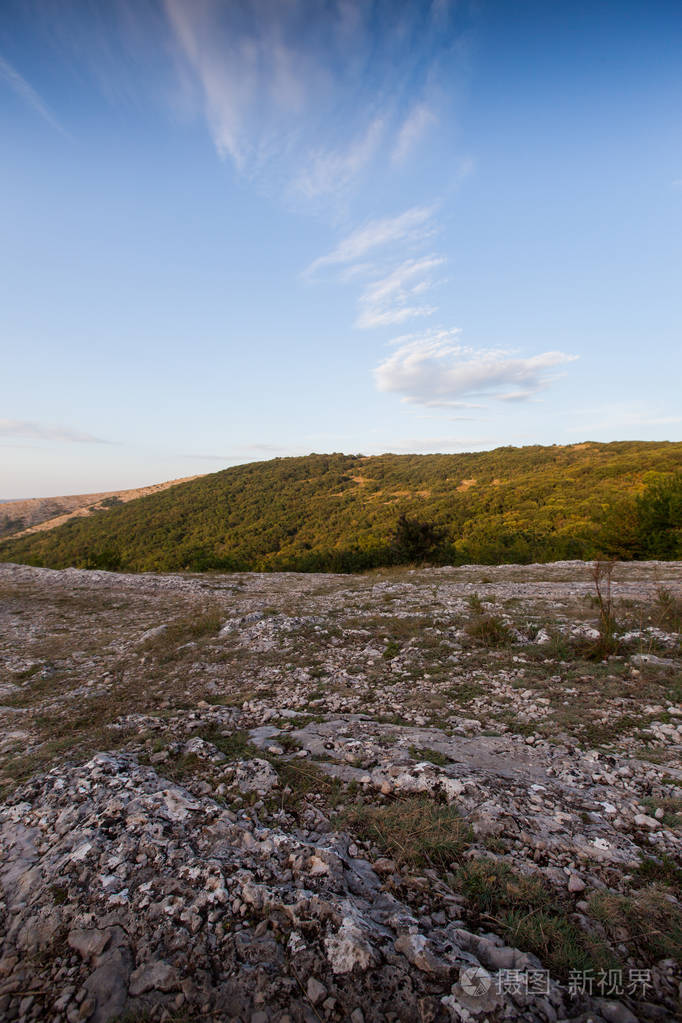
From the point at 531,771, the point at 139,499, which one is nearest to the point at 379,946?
the point at 531,771

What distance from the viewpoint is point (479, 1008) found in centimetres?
150

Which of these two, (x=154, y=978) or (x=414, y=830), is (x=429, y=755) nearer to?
(x=414, y=830)

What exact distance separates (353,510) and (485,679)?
2283 inches

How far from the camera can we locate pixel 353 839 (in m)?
2.45

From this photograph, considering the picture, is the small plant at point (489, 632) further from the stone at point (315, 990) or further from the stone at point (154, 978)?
the stone at point (154, 978)

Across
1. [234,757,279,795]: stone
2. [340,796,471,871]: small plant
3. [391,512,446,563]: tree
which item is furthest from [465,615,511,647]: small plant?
[391,512,446,563]: tree

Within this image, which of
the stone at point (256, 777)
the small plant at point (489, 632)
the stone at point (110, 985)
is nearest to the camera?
the stone at point (110, 985)

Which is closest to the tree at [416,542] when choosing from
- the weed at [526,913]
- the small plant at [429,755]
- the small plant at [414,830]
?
the small plant at [429,755]

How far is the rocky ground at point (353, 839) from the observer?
5.26ft

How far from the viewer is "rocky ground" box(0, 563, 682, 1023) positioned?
1.60 metres

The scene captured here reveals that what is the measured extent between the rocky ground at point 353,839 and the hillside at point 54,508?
8021 cm

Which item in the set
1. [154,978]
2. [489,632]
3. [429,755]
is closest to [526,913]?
[429,755]

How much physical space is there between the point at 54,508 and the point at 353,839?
332 feet

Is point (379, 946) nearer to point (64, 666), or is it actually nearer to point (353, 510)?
point (64, 666)
